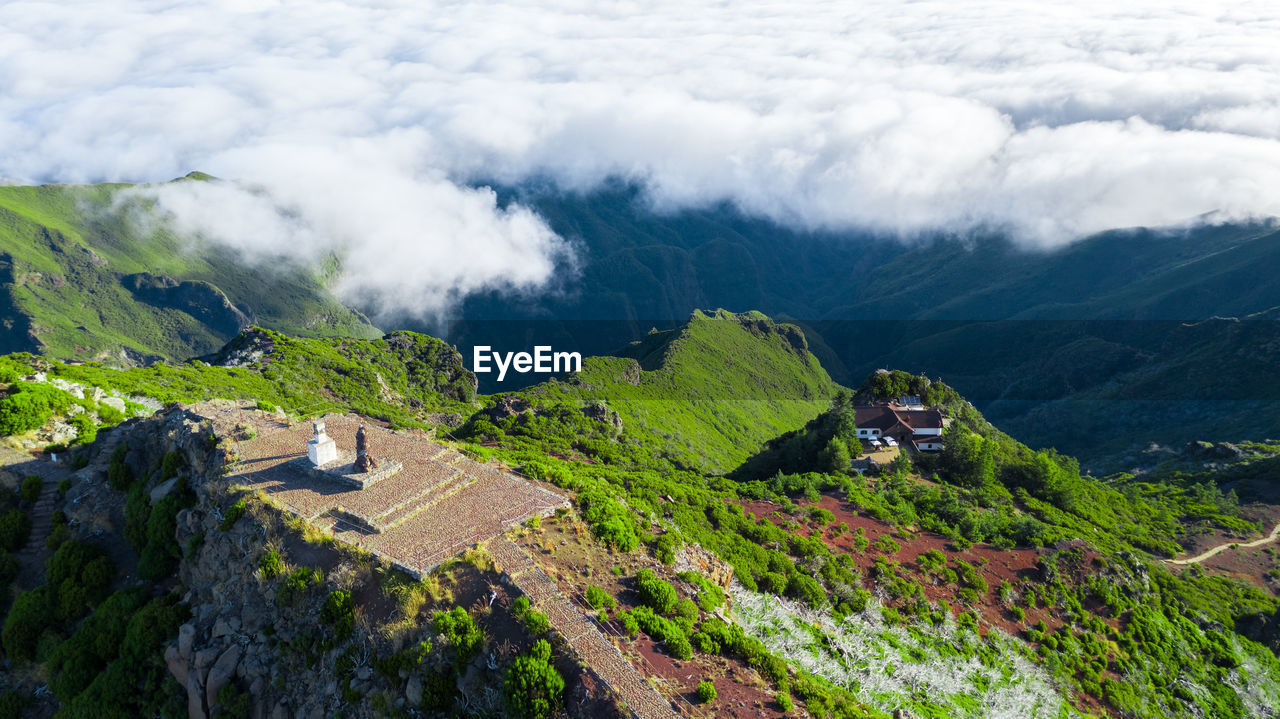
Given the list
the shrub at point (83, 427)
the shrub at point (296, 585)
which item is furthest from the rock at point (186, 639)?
the shrub at point (83, 427)

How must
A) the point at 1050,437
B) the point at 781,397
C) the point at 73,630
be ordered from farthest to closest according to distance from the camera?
1. the point at 781,397
2. the point at 1050,437
3. the point at 73,630

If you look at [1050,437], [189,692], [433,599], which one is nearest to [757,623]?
[433,599]

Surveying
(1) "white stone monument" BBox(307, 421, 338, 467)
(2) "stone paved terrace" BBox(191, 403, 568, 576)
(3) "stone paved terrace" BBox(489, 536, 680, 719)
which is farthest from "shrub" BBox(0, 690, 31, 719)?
(3) "stone paved terrace" BBox(489, 536, 680, 719)

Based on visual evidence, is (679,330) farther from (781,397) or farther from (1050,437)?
(1050,437)

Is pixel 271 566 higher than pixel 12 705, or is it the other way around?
pixel 271 566

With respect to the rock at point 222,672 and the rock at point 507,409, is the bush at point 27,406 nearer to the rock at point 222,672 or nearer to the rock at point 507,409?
the rock at point 222,672

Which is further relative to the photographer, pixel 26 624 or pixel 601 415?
pixel 601 415

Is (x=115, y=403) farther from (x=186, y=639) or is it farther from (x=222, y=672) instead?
(x=222, y=672)

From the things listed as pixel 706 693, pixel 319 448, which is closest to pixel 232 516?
pixel 319 448
